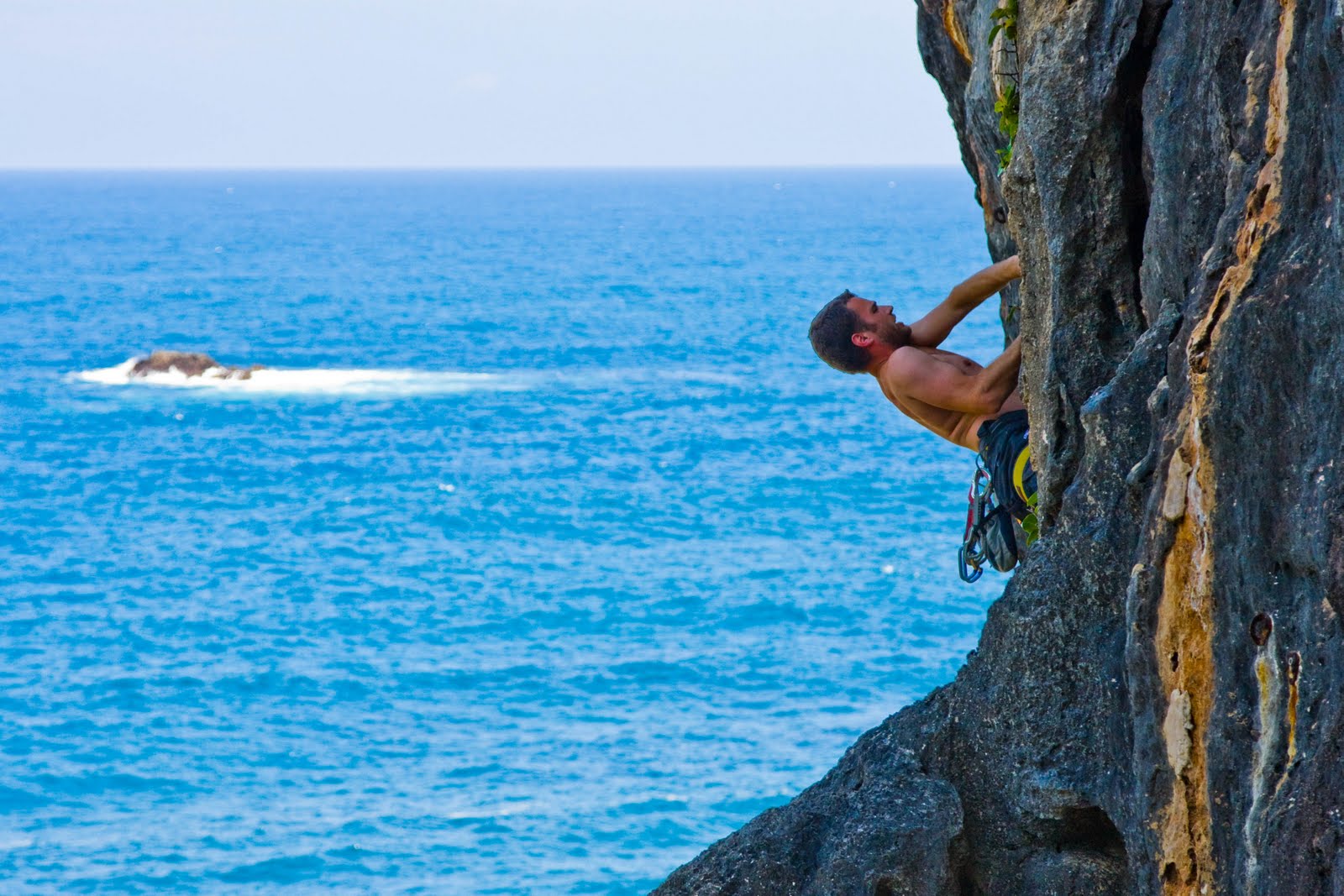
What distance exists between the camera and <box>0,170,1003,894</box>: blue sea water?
33.8 metres

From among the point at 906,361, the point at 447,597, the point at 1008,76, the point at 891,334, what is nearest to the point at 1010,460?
the point at 906,361

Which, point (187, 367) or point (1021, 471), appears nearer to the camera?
point (1021, 471)

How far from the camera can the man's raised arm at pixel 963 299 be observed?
8633 millimetres

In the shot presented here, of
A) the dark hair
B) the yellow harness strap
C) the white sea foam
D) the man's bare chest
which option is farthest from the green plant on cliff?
the white sea foam

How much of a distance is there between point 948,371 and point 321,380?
77.8 metres

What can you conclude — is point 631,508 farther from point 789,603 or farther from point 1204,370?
point 1204,370

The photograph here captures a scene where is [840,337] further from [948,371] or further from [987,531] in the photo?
[987,531]

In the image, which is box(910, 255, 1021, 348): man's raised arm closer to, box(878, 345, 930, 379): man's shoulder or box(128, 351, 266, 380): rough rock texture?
box(878, 345, 930, 379): man's shoulder

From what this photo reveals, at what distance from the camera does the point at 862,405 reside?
3066 inches

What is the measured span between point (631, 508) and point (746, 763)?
24981 millimetres

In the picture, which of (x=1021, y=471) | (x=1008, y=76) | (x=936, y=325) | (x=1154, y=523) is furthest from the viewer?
(x=936, y=325)

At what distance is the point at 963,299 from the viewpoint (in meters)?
8.87

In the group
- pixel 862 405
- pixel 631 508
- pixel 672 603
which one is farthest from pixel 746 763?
pixel 862 405

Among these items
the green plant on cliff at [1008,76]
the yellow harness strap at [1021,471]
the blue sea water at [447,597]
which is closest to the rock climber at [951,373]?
the yellow harness strap at [1021,471]
